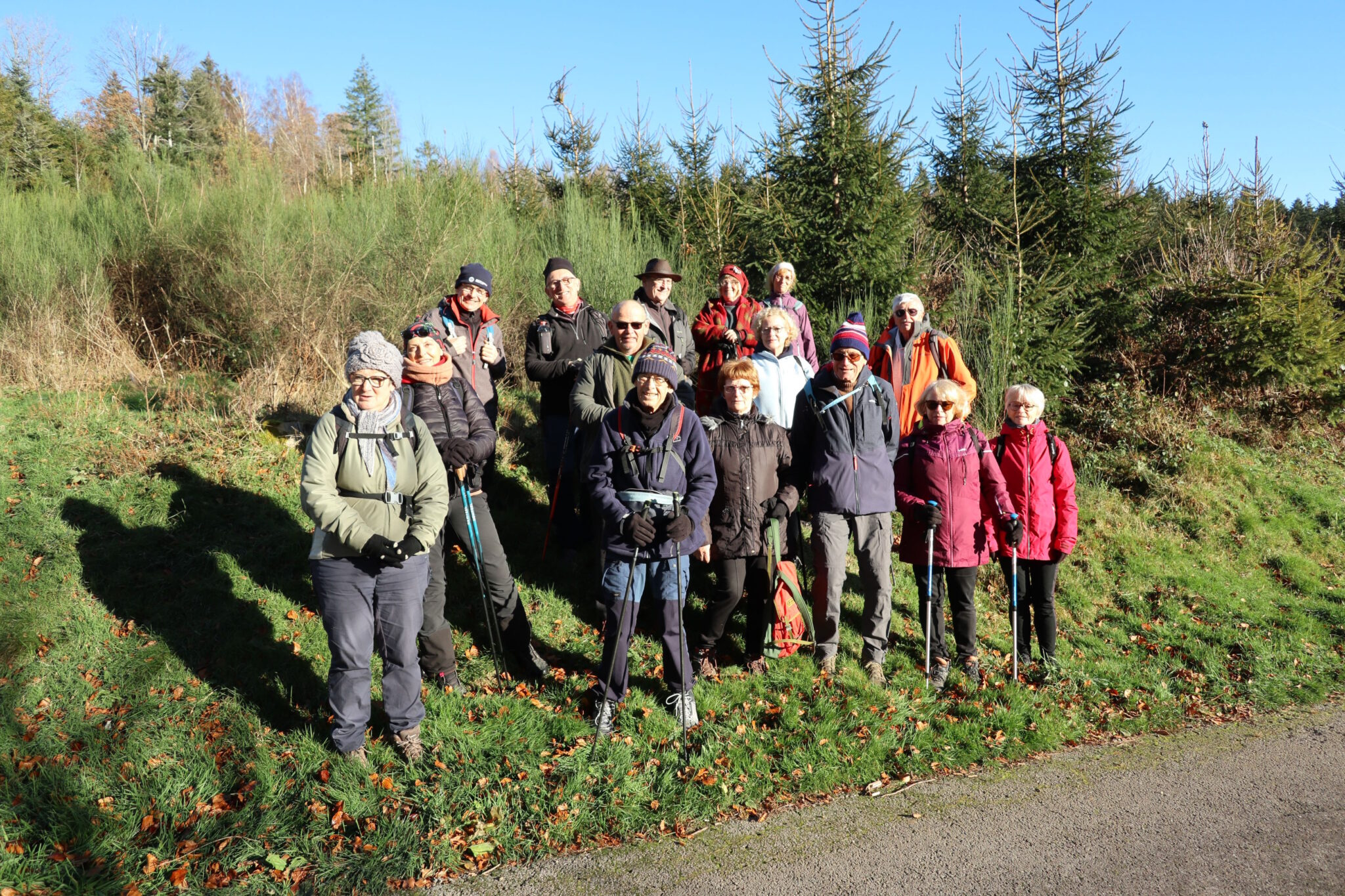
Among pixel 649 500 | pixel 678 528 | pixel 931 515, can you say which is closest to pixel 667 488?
pixel 649 500

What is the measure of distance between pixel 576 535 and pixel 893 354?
9.81 feet

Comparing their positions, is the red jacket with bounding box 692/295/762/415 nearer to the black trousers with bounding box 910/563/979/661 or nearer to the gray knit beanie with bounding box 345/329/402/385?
the black trousers with bounding box 910/563/979/661

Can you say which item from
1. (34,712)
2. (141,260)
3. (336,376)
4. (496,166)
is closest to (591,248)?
(496,166)

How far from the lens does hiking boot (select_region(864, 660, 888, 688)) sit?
542cm

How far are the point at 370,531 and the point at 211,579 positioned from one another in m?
2.66

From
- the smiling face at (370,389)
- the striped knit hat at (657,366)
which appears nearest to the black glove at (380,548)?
the smiling face at (370,389)

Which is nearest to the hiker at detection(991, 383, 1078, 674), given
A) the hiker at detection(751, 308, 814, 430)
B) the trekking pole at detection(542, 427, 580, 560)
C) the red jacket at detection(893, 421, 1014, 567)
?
the red jacket at detection(893, 421, 1014, 567)

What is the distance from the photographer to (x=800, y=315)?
7.39 metres

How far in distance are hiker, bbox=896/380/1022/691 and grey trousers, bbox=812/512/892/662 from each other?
314 millimetres

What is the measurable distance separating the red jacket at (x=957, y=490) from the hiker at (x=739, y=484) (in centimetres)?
91

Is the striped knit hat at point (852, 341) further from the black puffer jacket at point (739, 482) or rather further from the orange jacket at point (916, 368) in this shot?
the orange jacket at point (916, 368)

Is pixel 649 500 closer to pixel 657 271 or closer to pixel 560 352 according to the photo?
pixel 560 352

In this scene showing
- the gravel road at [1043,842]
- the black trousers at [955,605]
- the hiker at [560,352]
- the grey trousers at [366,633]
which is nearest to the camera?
the gravel road at [1043,842]

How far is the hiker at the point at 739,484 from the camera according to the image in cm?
515
